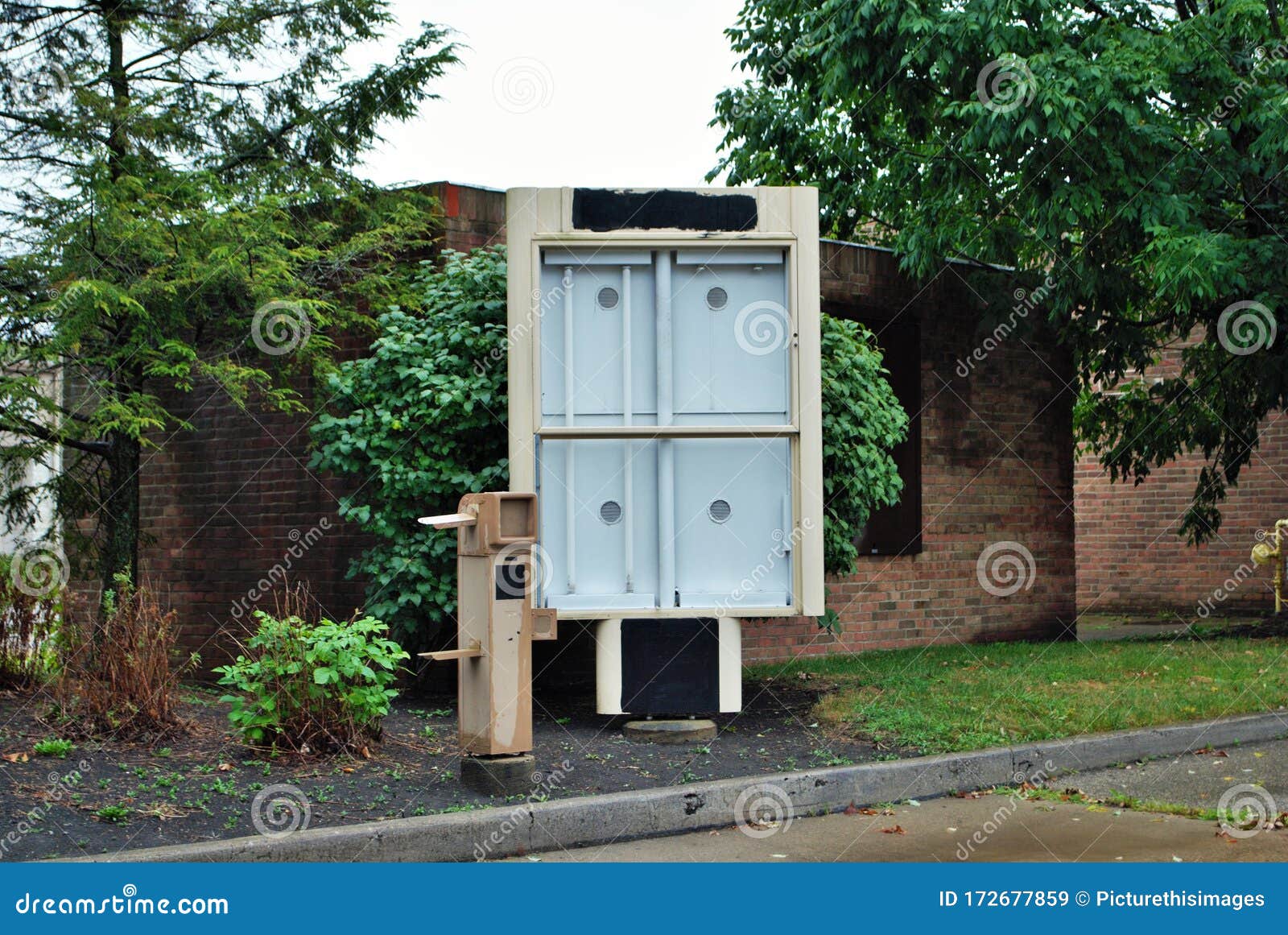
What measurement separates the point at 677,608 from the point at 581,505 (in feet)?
2.79

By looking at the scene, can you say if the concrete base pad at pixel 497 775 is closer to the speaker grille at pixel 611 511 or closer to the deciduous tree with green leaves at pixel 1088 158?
the speaker grille at pixel 611 511

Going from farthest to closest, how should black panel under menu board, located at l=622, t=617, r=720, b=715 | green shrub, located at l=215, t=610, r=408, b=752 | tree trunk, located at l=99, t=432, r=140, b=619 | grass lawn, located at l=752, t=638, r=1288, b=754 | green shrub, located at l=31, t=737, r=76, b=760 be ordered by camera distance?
tree trunk, located at l=99, t=432, r=140, b=619 < grass lawn, located at l=752, t=638, r=1288, b=754 < black panel under menu board, located at l=622, t=617, r=720, b=715 < green shrub, located at l=215, t=610, r=408, b=752 < green shrub, located at l=31, t=737, r=76, b=760

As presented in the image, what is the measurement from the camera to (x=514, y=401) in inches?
322

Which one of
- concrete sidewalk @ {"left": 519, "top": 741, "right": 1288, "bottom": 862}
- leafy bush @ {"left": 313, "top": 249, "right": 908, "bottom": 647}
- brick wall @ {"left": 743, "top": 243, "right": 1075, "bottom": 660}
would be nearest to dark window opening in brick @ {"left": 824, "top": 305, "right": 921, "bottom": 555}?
brick wall @ {"left": 743, "top": 243, "right": 1075, "bottom": 660}

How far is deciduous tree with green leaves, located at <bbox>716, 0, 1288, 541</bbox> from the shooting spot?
11.7m

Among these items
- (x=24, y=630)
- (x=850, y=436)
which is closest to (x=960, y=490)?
(x=850, y=436)

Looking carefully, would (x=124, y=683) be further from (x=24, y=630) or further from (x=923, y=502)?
(x=923, y=502)

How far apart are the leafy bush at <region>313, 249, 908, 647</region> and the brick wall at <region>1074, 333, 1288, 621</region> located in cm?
1106

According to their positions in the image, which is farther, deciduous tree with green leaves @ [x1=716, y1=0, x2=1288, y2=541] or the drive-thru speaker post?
deciduous tree with green leaves @ [x1=716, y1=0, x2=1288, y2=541]

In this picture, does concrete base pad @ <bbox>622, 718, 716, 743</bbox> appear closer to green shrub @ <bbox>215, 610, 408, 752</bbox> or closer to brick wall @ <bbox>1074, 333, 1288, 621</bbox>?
green shrub @ <bbox>215, 610, 408, 752</bbox>

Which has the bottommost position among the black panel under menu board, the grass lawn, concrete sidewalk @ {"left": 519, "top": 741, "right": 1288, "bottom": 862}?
concrete sidewalk @ {"left": 519, "top": 741, "right": 1288, "bottom": 862}

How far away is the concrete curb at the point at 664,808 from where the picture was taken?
5.57 metres

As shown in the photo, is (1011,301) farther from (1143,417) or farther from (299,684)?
(299,684)

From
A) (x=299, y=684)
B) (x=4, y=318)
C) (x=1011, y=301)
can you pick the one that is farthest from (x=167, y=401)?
(x=1011, y=301)
